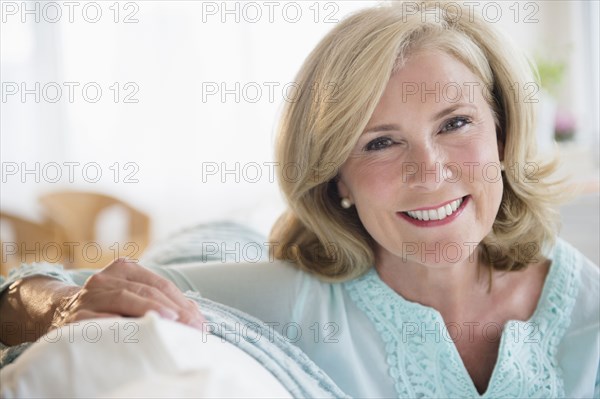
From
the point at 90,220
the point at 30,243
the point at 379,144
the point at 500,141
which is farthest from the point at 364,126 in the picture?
the point at 90,220

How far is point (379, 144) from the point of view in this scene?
147 centimetres

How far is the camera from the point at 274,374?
40.8 inches

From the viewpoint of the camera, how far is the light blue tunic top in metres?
1.46

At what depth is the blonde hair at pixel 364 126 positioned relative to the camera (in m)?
1.44

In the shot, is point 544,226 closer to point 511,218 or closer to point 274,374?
point 511,218

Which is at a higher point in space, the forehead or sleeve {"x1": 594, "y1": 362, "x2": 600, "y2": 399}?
the forehead

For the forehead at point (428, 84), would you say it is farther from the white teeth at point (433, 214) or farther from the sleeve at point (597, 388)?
the sleeve at point (597, 388)

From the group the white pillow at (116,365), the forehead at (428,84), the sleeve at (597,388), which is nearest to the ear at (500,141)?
the forehead at (428,84)

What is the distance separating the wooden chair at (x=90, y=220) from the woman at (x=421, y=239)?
2856mm

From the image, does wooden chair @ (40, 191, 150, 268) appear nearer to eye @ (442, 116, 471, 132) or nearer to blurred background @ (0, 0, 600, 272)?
blurred background @ (0, 0, 600, 272)

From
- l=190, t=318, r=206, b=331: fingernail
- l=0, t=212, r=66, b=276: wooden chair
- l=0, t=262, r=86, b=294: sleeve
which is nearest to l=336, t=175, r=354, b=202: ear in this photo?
l=0, t=262, r=86, b=294: sleeve

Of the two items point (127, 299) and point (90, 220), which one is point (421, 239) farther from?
point (90, 220)

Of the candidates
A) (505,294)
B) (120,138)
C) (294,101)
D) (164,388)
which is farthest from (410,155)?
(120,138)

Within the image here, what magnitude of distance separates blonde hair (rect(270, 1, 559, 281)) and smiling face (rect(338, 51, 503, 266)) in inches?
1.3
